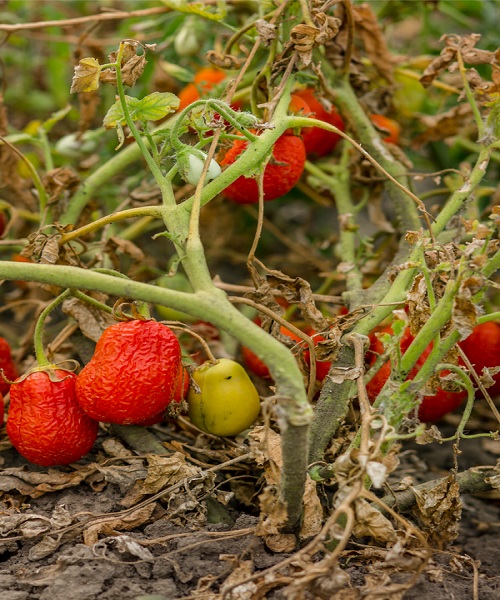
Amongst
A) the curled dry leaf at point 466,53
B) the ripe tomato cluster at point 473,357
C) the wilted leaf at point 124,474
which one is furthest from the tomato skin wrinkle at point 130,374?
the curled dry leaf at point 466,53

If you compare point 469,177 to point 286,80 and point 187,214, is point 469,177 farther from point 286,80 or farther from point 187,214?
point 187,214

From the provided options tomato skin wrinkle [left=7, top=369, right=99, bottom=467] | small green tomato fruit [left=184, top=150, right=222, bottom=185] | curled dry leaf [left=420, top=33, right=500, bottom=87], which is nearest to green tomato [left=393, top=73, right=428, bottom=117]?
curled dry leaf [left=420, top=33, right=500, bottom=87]

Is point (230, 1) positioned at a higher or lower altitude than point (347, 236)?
higher

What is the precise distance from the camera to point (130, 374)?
1208mm

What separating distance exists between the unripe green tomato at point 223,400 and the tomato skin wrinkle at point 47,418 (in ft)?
0.68

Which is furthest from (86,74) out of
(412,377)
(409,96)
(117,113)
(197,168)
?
(409,96)

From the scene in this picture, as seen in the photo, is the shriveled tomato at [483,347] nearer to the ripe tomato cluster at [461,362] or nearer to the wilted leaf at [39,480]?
the ripe tomato cluster at [461,362]

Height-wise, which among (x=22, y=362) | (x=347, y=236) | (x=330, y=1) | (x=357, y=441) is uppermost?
(x=330, y=1)

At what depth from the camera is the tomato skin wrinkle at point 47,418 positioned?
1.27m

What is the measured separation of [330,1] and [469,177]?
419mm

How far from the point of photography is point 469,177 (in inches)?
55.5

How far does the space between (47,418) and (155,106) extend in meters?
0.55

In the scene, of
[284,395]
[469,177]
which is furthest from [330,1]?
[284,395]

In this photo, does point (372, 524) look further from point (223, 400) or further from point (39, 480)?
point (39, 480)
